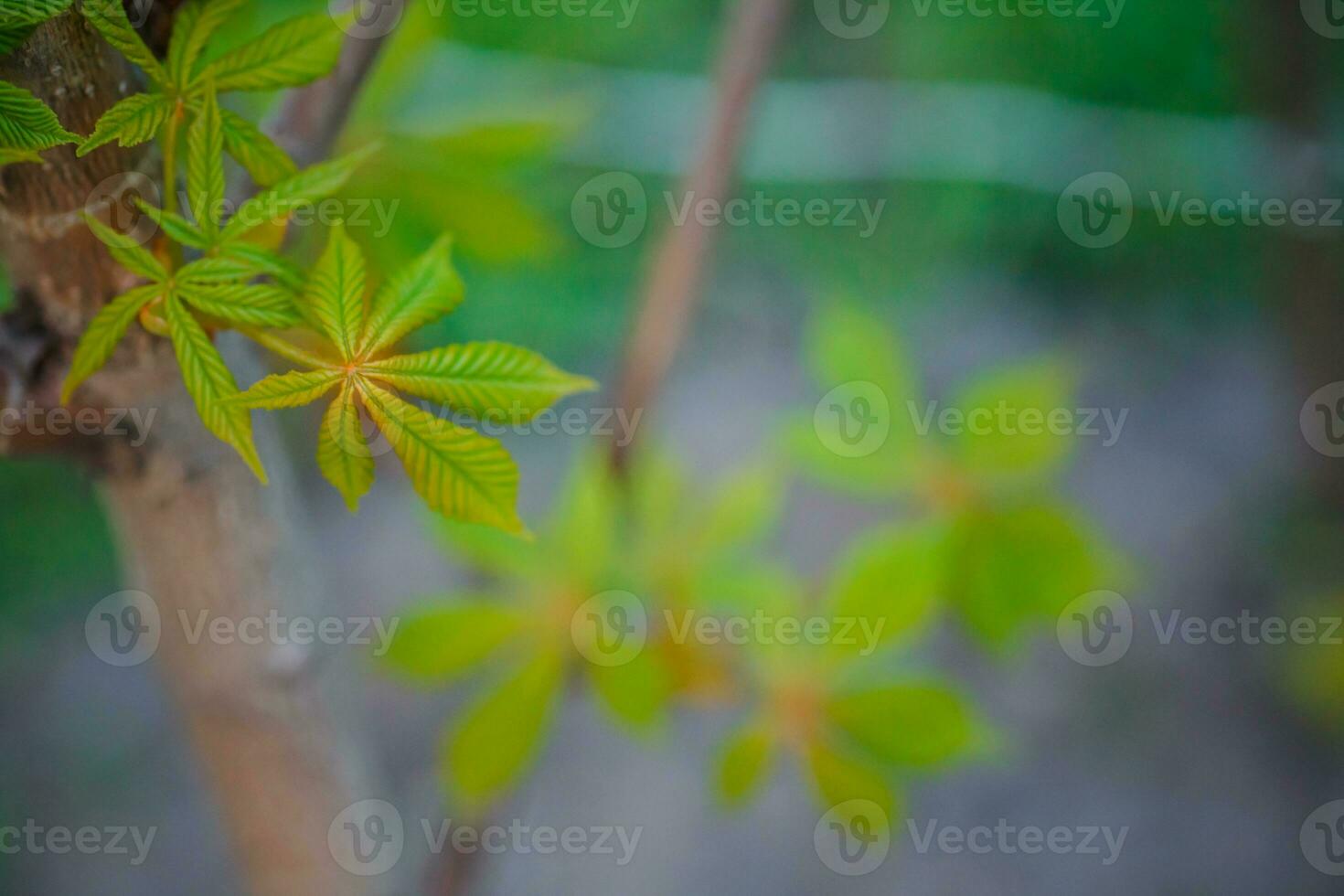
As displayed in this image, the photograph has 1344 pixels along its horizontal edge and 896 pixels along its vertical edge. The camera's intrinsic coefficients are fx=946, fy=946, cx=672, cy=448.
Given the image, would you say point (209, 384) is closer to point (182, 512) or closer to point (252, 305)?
point (252, 305)

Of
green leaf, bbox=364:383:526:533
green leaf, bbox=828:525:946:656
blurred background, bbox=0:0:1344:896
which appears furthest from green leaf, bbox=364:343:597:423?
blurred background, bbox=0:0:1344:896

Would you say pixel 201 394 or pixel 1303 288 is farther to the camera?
pixel 1303 288

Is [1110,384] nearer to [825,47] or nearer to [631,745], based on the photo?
[825,47]

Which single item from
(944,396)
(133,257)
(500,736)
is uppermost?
(944,396)

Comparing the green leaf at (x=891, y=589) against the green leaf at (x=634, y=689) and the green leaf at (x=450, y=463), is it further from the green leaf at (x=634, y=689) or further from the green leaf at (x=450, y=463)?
the green leaf at (x=450, y=463)

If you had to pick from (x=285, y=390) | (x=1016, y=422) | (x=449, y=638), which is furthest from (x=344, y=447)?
(x=1016, y=422)

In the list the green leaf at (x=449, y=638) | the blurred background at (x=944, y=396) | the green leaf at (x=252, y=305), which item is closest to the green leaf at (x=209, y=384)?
the green leaf at (x=252, y=305)

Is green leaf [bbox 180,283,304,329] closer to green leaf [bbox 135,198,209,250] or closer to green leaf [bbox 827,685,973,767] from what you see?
green leaf [bbox 135,198,209,250]

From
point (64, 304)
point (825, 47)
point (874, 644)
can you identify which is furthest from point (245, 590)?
point (825, 47)
